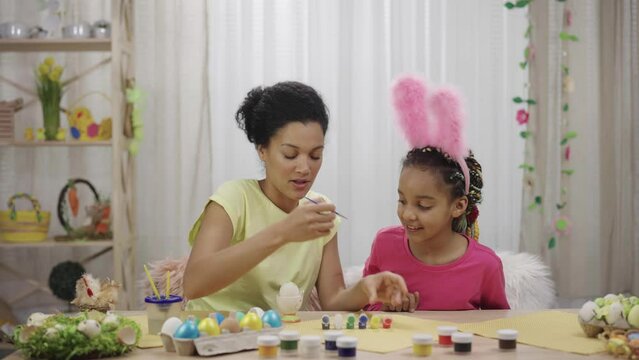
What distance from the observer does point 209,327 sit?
1.52 m

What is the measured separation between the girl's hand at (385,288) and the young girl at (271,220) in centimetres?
6

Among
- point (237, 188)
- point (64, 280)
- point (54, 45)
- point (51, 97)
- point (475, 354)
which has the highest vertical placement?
point (54, 45)

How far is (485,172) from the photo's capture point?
4.27 metres

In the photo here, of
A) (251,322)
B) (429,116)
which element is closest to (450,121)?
(429,116)

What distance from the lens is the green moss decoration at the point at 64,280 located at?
3.97 m

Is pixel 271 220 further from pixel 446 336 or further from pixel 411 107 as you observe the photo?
pixel 446 336

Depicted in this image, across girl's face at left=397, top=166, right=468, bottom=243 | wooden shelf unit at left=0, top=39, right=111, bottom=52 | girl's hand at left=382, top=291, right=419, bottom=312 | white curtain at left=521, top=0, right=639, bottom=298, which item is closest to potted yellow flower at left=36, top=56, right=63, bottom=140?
wooden shelf unit at left=0, top=39, right=111, bottom=52

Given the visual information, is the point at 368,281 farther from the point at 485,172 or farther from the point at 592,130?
the point at 592,130

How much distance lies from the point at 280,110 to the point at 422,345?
86 centimetres

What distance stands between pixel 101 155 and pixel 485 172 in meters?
1.83

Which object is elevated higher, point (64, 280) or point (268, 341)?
point (268, 341)

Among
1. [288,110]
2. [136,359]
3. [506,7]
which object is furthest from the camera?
[506,7]

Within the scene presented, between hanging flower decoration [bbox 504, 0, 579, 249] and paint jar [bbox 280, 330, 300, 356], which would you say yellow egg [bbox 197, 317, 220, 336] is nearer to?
paint jar [bbox 280, 330, 300, 356]

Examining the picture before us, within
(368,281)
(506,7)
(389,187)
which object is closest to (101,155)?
(389,187)
